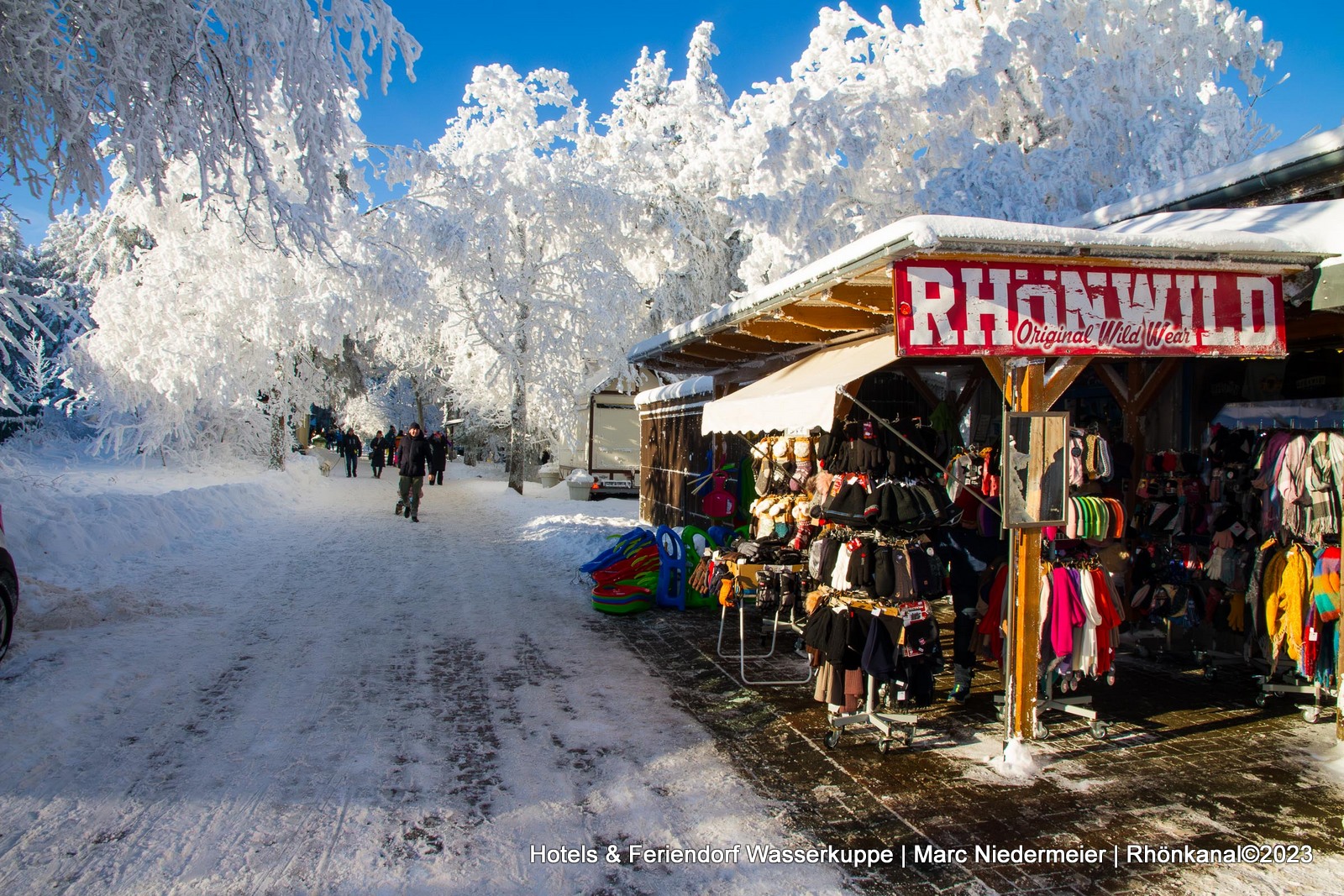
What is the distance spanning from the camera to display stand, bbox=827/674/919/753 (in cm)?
476

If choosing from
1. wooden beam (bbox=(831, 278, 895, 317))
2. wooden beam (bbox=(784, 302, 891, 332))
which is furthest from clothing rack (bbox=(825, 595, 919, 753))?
wooden beam (bbox=(784, 302, 891, 332))

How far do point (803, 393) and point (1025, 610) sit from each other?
2.10m

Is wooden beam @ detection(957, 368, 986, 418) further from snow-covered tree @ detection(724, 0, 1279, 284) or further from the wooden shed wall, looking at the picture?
snow-covered tree @ detection(724, 0, 1279, 284)

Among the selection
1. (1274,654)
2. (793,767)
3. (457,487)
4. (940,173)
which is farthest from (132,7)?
(457,487)

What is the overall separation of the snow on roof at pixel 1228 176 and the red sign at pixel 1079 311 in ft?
5.97

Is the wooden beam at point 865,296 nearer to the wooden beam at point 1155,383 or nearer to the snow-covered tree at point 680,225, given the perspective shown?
the wooden beam at point 1155,383

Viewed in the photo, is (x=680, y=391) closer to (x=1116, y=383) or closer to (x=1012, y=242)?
(x=1116, y=383)

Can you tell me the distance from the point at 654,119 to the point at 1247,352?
88.3 feet

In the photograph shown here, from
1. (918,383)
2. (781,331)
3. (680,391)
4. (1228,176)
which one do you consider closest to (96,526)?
(680,391)

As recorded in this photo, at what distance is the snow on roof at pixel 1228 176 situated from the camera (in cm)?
580

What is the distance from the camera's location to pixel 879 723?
479 cm

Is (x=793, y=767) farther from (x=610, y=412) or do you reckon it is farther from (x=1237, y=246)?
(x=610, y=412)

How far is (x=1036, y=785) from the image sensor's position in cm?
428

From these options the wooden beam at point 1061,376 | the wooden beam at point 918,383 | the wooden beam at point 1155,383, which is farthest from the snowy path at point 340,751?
the wooden beam at point 1155,383
